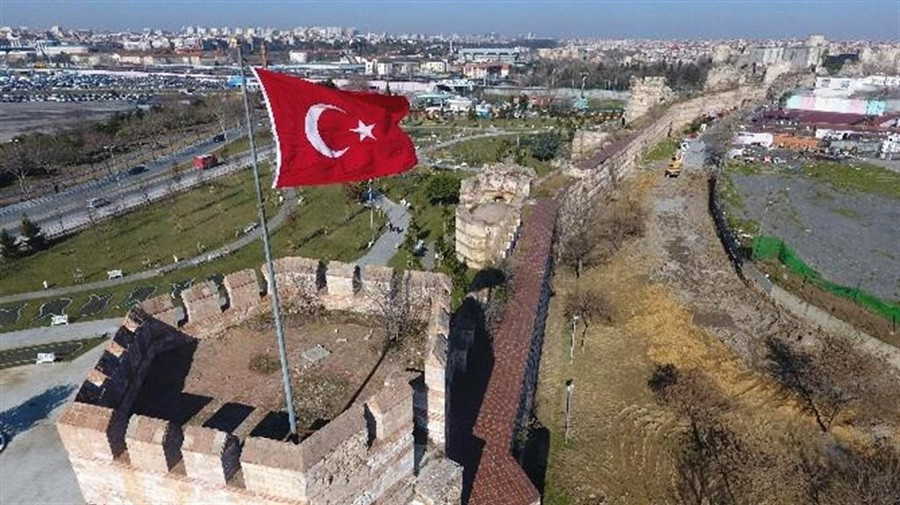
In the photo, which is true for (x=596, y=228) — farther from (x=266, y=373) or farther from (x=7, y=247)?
(x=7, y=247)

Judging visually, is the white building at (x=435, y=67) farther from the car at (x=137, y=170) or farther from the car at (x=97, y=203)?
the car at (x=97, y=203)

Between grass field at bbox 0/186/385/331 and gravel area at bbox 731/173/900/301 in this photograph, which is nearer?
grass field at bbox 0/186/385/331

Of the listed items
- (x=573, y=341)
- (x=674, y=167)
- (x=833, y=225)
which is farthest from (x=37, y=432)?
(x=833, y=225)

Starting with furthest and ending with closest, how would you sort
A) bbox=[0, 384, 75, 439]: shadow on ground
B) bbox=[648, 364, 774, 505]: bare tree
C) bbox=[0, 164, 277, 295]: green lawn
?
bbox=[0, 164, 277, 295]: green lawn < bbox=[0, 384, 75, 439]: shadow on ground < bbox=[648, 364, 774, 505]: bare tree

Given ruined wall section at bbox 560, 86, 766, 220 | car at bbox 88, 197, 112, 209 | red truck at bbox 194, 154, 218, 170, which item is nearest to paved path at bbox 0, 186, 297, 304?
car at bbox 88, 197, 112, 209

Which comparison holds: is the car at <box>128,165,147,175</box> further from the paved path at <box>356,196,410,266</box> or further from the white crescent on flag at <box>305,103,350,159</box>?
the white crescent on flag at <box>305,103,350,159</box>

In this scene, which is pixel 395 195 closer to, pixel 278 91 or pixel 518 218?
pixel 518 218

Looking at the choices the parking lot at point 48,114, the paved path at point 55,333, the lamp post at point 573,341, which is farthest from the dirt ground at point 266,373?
the parking lot at point 48,114

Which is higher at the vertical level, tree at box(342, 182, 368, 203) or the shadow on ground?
tree at box(342, 182, 368, 203)
